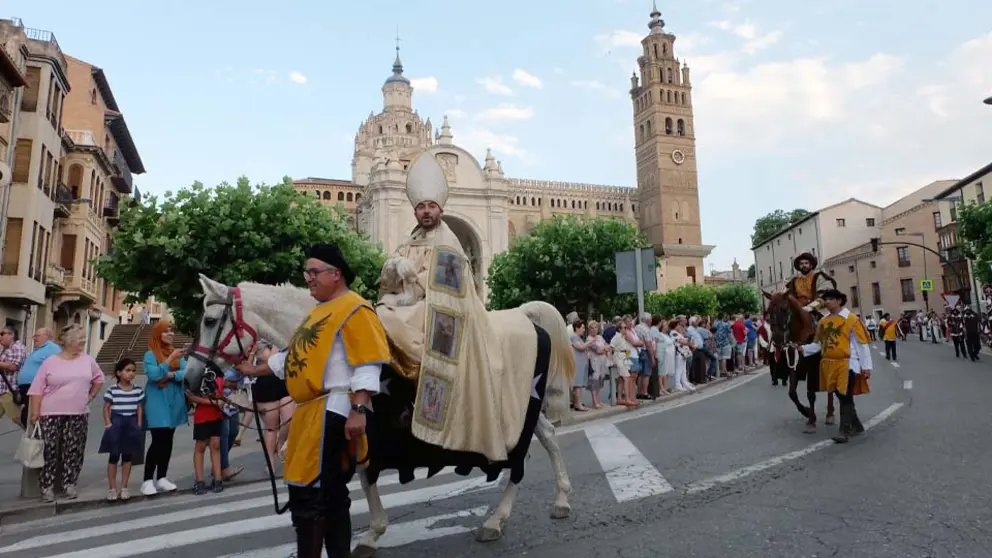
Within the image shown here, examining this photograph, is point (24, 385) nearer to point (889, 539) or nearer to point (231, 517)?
point (231, 517)

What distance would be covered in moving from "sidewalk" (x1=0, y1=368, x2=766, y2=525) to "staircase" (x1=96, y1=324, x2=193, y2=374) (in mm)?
20953

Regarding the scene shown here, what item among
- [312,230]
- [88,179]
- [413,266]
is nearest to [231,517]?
[413,266]

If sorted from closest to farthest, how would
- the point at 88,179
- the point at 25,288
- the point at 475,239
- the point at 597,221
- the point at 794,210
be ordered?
the point at 25,288 → the point at 88,179 → the point at 597,221 → the point at 475,239 → the point at 794,210

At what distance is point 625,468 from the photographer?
22.5 ft

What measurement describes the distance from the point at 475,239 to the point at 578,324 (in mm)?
50777

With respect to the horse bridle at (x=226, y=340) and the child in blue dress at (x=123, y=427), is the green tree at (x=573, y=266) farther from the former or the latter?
the horse bridle at (x=226, y=340)

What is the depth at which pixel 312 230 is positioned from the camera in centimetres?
1930

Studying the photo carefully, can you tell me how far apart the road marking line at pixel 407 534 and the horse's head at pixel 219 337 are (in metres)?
1.27

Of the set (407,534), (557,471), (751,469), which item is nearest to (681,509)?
(557,471)

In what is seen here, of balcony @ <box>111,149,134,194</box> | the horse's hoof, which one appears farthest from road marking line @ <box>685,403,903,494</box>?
balcony @ <box>111,149,134,194</box>

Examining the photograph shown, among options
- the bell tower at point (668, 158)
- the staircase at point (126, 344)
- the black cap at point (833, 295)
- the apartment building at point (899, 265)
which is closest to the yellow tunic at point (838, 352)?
the black cap at point (833, 295)

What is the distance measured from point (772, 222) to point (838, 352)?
300ft

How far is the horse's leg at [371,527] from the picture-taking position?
4.31 m

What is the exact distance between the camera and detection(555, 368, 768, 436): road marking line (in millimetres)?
10973
